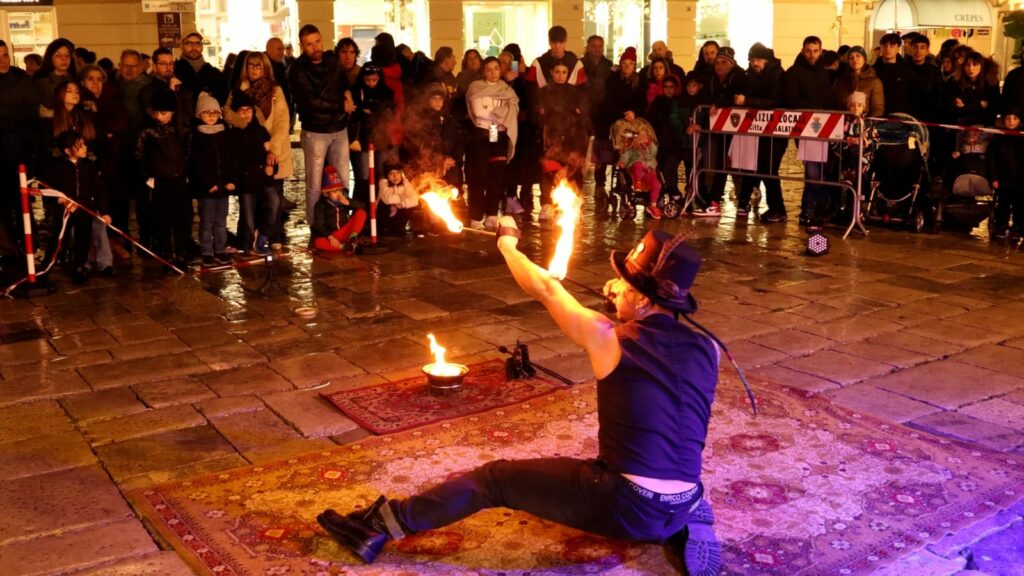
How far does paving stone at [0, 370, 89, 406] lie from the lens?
21.5ft

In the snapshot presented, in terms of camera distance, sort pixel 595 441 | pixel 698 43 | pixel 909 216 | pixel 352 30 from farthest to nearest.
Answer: pixel 698 43 → pixel 352 30 → pixel 909 216 → pixel 595 441

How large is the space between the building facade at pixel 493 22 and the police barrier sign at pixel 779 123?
9.43 meters

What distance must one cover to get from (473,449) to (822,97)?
323 inches

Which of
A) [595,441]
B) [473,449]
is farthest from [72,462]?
[595,441]

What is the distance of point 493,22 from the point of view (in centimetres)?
2189

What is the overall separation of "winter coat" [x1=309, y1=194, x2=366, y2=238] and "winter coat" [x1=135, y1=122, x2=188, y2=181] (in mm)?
1614

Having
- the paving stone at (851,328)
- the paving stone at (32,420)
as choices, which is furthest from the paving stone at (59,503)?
the paving stone at (851,328)

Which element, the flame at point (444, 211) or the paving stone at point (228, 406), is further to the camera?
the paving stone at point (228, 406)

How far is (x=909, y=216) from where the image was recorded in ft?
39.6

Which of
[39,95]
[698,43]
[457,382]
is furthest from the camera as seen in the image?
[698,43]

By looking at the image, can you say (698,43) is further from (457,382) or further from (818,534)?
(818,534)

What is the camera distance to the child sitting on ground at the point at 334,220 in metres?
10.8

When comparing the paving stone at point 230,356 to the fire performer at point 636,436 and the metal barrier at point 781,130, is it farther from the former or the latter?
the metal barrier at point 781,130

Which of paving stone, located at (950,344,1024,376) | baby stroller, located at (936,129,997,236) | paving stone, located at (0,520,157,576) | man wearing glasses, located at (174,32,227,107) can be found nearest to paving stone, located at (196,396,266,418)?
paving stone, located at (0,520,157,576)
